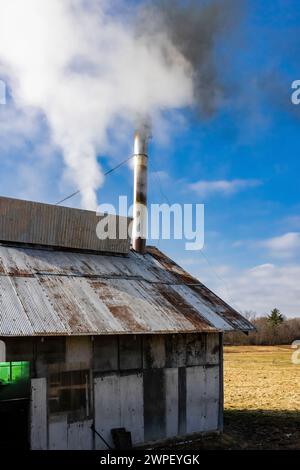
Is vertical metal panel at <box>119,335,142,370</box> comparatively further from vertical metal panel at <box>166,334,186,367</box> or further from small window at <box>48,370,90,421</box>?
small window at <box>48,370,90,421</box>

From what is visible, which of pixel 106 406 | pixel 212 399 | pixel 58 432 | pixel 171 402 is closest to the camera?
pixel 58 432

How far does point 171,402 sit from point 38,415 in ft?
11.9

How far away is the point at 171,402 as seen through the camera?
12062 millimetres

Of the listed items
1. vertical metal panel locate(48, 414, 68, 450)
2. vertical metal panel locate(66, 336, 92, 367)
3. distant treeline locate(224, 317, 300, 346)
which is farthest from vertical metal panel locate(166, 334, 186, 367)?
distant treeline locate(224, 317, 300, 346)

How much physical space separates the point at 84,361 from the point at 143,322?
169 cm

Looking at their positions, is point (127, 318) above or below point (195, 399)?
above

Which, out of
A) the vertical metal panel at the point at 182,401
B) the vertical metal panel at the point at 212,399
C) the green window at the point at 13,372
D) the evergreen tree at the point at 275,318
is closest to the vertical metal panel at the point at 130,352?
the vertical metal panel at the point at 182,401

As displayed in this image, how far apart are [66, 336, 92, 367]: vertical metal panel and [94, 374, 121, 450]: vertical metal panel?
595 millimetres

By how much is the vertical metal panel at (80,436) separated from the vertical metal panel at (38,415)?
24.0 inches

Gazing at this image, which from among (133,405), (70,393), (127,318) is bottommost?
(133,405)

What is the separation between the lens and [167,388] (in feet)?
39.5

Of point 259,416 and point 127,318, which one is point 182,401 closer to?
point 127,318

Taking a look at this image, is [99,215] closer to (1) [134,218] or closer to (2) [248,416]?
(1) [134,218]

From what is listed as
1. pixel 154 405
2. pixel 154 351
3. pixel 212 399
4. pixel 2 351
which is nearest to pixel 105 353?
pixel 154 351
